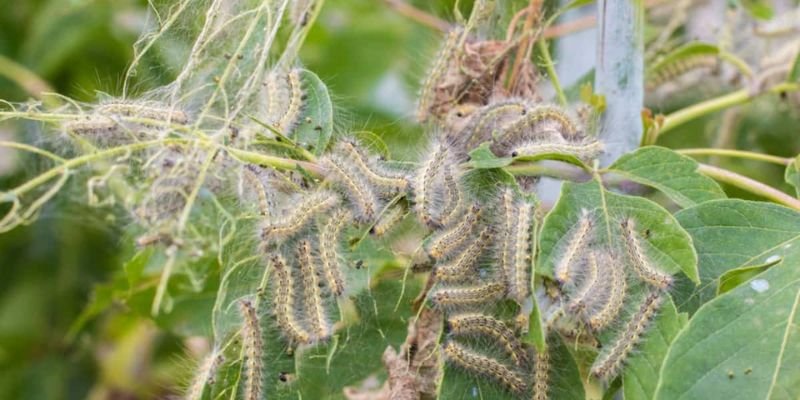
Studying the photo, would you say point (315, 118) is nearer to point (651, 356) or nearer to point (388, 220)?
point (388, 220)

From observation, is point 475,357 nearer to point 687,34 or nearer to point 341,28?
point 687,34

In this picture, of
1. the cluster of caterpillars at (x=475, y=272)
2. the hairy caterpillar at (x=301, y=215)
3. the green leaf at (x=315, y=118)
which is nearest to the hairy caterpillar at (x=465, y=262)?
the cluster of caterpillars at (x=475, y=272)

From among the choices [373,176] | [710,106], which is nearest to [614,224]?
[373,176]

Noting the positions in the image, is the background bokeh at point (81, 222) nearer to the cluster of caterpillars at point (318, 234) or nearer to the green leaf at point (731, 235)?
the cluster of caterpillars at point (318, 234)

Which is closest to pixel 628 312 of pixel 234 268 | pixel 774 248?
pixel 774 248

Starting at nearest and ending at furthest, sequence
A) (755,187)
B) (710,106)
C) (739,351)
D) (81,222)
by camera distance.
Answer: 1. (739,351)
2. (755,187)
3. (710,106)
4. (81,222)

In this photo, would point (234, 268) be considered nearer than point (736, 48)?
Yes
